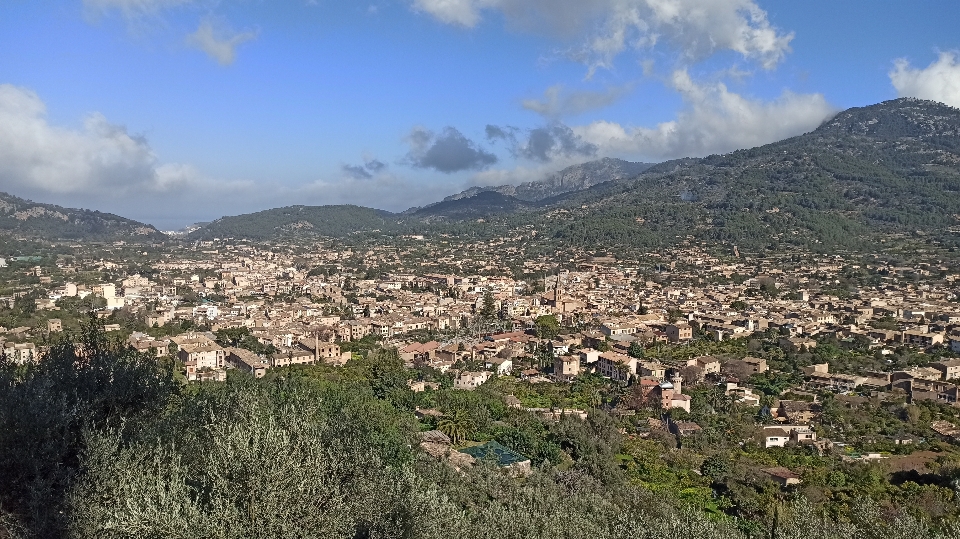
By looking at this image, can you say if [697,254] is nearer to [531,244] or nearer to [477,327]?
[531,244]

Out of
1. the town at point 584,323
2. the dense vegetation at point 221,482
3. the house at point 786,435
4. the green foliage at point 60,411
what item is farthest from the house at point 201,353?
the house at point 786,435

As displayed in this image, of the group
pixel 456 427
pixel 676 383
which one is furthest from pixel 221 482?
pixel 676 383

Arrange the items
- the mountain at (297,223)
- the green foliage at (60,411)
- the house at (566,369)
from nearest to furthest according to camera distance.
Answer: the green foliage at (60,411) < the house at (566,369) < the mountain at (297,223)

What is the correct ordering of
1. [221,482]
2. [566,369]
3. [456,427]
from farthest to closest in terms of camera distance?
[566,369] < [456,427] < [221,482]

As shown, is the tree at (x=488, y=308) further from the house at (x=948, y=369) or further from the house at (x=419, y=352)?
the house at (x=948, y=369)

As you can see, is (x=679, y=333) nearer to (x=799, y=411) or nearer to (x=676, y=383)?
(x=676, y=383)
